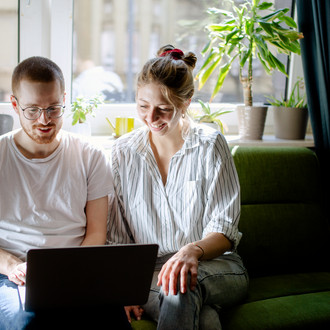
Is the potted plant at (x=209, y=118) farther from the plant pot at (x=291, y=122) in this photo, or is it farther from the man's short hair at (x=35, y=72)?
the man's short hair at (x=35, y=72)

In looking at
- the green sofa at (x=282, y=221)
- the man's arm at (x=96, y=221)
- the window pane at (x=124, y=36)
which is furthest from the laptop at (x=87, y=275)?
the window pane at (x=124, y=36)

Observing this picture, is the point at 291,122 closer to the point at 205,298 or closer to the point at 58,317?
the point at 205,298

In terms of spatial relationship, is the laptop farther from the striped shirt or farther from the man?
the striped shirt

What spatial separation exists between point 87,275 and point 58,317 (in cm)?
21

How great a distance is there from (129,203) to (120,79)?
0.97 meters

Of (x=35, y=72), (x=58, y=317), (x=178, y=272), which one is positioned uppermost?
(x=35, y=72)

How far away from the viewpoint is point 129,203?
186 centimetres

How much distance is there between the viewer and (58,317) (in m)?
1.41

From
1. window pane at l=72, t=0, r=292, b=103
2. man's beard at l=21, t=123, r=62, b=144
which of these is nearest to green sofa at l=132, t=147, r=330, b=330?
window pane at l=72, t=0, r=292, b=103

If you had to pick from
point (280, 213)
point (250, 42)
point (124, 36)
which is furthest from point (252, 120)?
point (124, 36)

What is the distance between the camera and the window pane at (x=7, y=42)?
2281 millimetres

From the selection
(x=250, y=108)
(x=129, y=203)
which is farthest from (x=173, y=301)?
(x=250, y=108)

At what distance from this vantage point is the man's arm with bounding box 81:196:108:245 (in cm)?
171

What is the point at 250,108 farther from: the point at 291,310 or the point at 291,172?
the point at 291,310
